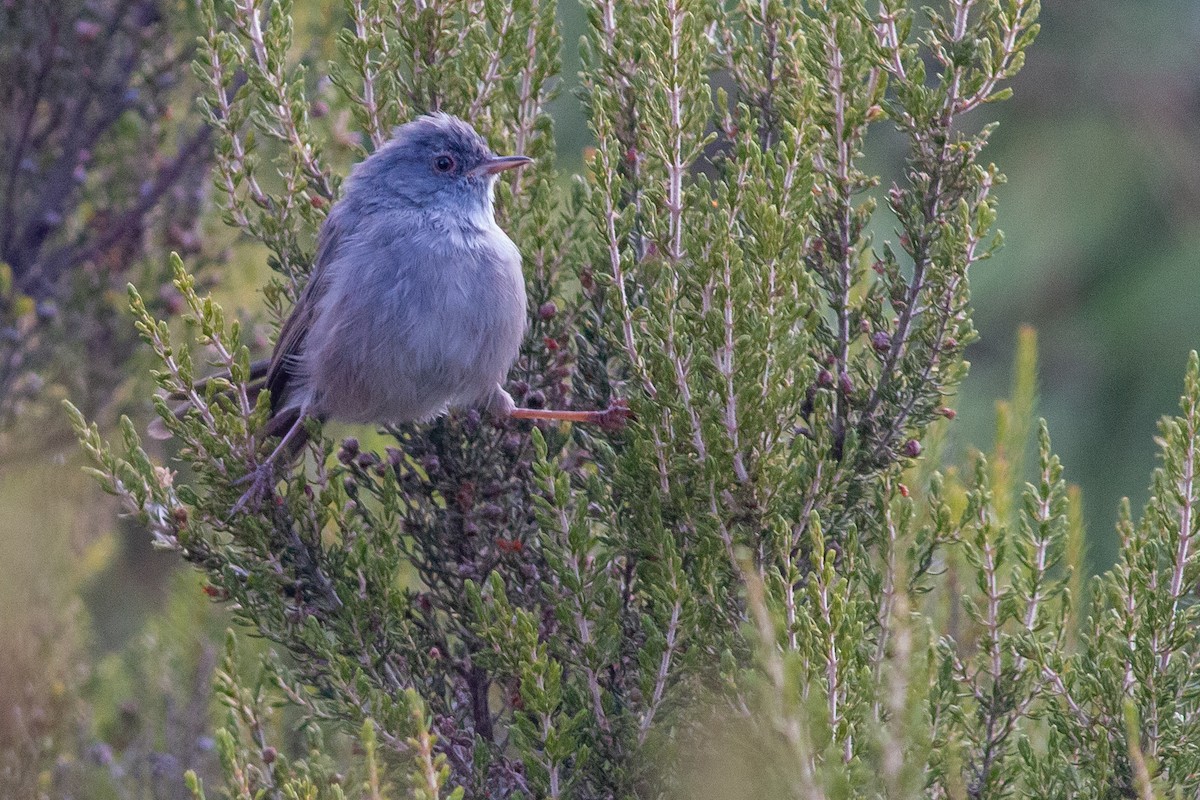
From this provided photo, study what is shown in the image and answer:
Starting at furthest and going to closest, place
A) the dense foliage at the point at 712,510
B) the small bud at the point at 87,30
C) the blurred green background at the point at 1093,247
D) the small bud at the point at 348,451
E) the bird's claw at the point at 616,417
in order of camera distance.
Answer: the blurred green background at the point at 1093,247, the small bud at the point at 87,30, the small bud at the point at 348,451, the bird's claw at the point at 616,417, the dense foliage at the point at 712,510

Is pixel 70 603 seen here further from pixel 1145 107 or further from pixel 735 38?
pixel 1145 107

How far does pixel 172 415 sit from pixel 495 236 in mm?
1369

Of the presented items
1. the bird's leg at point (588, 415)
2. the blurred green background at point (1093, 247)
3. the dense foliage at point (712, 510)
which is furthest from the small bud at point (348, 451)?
the blurred green background at point (1093, 247)

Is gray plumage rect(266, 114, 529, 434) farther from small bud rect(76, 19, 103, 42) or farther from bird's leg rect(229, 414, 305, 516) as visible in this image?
small bud rect(76, 19, 103, 42)

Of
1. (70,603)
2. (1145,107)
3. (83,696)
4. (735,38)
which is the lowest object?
(83,696)

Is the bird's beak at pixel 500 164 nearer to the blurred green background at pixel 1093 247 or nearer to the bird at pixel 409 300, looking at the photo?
the bird at pixel 409 300

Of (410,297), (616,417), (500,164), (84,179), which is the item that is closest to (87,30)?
(84,179)

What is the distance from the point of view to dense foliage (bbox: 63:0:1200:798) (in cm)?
310

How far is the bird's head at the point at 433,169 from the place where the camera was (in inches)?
163

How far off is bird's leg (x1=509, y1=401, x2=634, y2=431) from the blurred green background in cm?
450

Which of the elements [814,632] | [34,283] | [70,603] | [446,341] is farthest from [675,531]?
[34,283]

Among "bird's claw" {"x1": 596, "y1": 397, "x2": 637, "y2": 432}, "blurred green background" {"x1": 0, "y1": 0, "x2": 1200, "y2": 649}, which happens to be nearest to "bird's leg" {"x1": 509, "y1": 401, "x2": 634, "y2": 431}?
"bird's claw" {"x1": 596, "y1": 397, "x2": 637, "y2": 432}

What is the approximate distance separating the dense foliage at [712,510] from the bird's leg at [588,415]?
50 mm

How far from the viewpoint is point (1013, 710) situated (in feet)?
10.9
